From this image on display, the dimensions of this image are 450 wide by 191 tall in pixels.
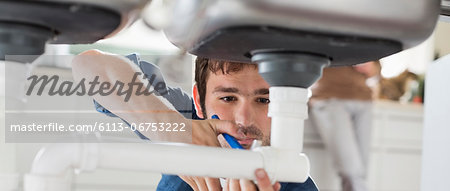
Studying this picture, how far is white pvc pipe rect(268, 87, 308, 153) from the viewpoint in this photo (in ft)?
1.41

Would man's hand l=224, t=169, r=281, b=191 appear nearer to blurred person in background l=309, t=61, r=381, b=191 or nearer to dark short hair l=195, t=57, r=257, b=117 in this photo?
dark short hair l=195, t=57, r=257, b=117

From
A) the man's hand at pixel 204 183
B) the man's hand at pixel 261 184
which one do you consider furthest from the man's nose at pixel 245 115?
the man's hand at pixel 261 184

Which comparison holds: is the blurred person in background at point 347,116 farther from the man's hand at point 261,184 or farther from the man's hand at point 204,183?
the man's hand at point 261,184

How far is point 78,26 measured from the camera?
0.37m

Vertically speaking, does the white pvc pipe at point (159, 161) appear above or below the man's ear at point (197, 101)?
below

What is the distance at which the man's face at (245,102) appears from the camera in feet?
2.57

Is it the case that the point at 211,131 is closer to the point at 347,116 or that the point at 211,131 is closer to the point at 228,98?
the point at 228,98

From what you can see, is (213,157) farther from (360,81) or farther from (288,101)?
(360,81)

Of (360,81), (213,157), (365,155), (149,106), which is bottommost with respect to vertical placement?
(213,157)

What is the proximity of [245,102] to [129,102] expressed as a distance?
7.3 inches

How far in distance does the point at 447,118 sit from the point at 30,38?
58cm

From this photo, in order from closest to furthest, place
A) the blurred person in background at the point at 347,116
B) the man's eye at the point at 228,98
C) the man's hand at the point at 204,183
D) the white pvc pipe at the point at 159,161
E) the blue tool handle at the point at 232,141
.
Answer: the white pvc pipe at the point at 159,161 < the blue tool handle at the point at 232,141 < the man's hand at the point at 204,183 < the man's eye at the point at 228,98 < the blurred person in background at the point at 347,116

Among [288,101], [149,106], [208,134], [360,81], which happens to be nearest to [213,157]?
[288,101]

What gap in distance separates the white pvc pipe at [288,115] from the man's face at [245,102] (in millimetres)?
312
